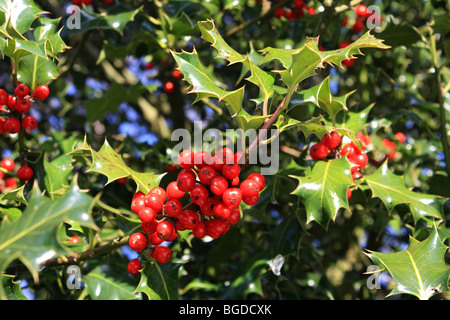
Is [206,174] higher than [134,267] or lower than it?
higher

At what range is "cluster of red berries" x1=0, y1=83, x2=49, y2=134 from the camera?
5.54 feet

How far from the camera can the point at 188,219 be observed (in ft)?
4.34

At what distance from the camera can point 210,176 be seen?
1.30 meters

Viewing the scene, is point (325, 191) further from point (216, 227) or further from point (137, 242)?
point (137, 242)

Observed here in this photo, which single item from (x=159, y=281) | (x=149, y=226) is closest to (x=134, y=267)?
(x=159, y=281)

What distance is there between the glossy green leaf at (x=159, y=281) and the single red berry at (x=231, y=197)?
1.43ft

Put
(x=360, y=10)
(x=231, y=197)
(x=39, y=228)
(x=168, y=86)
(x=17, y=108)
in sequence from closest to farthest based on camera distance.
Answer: (x=39, y=228), (x=231, y=197), (x=17, y=108), (x=360, y=10), (x=168, y=86)

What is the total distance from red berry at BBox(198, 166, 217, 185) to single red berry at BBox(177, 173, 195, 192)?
0.10ft

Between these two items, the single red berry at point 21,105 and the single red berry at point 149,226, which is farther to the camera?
the single red berry at point 21,105

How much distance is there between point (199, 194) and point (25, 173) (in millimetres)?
846

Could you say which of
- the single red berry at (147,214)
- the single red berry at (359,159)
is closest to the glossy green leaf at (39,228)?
the single red berry at (147,214)

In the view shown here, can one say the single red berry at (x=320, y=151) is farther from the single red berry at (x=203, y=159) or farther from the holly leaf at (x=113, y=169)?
the holly leaf at (x=113, y=169)

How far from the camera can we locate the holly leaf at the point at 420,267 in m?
1.39
